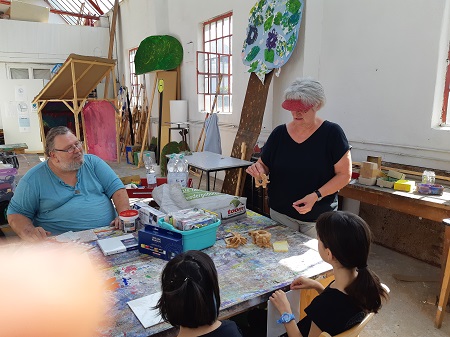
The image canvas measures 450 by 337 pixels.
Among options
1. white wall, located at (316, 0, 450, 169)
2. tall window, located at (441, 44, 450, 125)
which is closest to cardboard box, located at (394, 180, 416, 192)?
white wall, located at (316, 0, 450, 169)

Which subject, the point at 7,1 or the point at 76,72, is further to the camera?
the point at 7,1

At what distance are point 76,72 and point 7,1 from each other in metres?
5.69

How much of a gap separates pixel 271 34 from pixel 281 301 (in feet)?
12.0

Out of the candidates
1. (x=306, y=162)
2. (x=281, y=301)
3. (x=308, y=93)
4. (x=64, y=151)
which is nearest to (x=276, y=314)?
(x=281, y=301)

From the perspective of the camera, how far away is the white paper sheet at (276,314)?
1272mm

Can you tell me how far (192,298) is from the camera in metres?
0.95

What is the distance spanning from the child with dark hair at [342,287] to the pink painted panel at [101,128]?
22.2ft

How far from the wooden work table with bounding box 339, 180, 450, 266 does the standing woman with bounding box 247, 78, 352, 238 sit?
892 mm

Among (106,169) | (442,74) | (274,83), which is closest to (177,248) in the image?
(106,169)

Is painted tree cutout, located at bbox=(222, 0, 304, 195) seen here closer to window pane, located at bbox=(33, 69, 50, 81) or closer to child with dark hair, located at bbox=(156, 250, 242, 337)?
child with dark hair, located at bbox=(156, 250, 242, 337)

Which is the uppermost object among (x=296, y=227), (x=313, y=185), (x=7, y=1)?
(x=7, y=1)

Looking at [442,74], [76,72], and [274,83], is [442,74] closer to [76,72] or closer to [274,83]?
[274,83]

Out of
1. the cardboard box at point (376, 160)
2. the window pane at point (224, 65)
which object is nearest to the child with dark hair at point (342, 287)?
the cardboard box at point (376, 160)

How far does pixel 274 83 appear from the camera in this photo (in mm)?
4625
